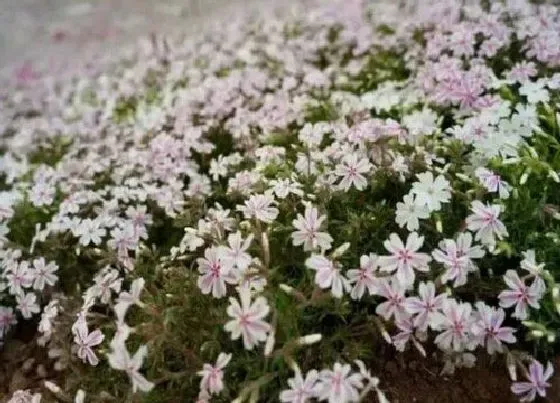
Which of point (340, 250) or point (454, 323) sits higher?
point (340, 250)

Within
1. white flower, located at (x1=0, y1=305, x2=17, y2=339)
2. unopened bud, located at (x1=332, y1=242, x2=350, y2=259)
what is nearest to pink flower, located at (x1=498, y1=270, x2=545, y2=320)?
unopened bud, located at (x1=332, y1=242, x2=350, y2=259)

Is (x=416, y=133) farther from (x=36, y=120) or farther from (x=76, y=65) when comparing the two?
(x=76, y=65)

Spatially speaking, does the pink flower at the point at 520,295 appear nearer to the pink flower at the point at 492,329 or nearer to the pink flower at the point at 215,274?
the pink flower at the point at 492,329

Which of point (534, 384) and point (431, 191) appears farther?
point (431, 191)

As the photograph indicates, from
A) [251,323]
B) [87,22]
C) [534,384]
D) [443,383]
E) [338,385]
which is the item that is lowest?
[87,22]

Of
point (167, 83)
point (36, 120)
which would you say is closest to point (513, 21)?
point (167, 83)

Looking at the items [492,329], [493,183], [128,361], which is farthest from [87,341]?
[493,183]

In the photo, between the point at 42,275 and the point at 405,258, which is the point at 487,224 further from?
the point at 42,275
